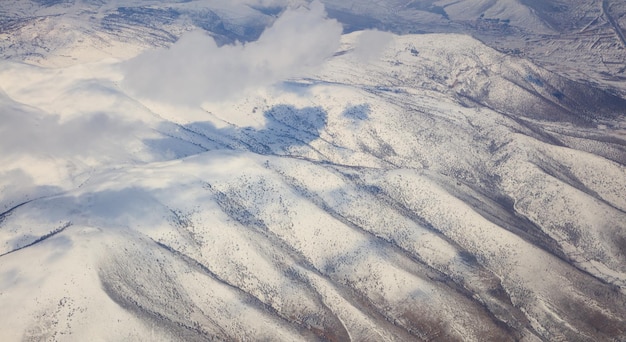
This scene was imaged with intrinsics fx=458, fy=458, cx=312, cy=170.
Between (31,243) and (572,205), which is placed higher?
(572,205)

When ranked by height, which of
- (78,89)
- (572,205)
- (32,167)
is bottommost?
(32,167)

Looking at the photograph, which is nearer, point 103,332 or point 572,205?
point 103,332

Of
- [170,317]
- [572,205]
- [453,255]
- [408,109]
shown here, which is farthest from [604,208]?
[170,317]

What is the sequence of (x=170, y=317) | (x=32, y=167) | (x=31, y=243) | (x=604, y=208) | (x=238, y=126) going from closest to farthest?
(x=170, y=317) → (x=31, y=243) → (x=604, y=208) → (x=32, y=167) → (x=238, y=126)

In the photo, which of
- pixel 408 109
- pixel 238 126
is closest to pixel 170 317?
pixel 238 126

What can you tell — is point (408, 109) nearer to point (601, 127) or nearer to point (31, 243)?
point (601, 127)

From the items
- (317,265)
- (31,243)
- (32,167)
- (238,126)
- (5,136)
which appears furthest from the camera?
(238,126)
